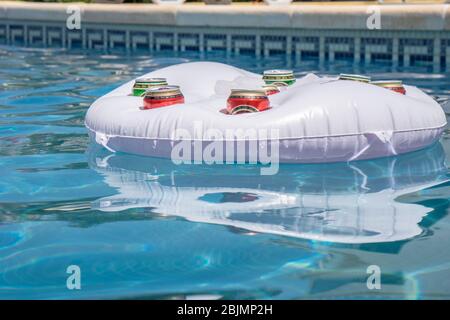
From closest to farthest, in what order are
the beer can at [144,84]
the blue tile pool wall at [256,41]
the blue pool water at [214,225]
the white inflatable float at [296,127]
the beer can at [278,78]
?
the blue pool water at [214,225] → the white inflatable float at [296,127] → the beer can at [144,84] → the beer can at [278,78] → the blue tile pool wall at [256,41]

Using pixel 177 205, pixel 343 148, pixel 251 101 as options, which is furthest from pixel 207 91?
pixel 177 205

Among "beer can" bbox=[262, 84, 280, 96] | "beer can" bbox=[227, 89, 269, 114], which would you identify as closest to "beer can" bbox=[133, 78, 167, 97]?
"beer can" bbox=[262, 84, 280, 96]

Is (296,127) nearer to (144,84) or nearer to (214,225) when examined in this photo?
(214,225)

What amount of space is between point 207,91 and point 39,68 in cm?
519

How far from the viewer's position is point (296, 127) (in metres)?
4.76

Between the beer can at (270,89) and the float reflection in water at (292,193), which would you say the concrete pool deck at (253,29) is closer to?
the beer can at (270,89)

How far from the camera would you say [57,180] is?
4871 mm

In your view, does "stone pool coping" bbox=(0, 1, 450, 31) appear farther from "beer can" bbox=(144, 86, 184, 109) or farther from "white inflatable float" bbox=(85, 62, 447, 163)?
"beer can" bbox=(144, 86, 184, 109)

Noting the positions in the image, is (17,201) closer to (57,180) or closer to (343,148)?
(57,180)

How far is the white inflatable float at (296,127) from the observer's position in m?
4.80

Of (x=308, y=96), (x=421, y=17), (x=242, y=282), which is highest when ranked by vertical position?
(x=421, y=17)

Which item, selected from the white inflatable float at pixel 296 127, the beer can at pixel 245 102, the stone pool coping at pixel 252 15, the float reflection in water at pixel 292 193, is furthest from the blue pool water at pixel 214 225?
the stone pool coping at pixel 252 15

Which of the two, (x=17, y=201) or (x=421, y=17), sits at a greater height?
(x=421, y=17)

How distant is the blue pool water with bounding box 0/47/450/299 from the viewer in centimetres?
316
